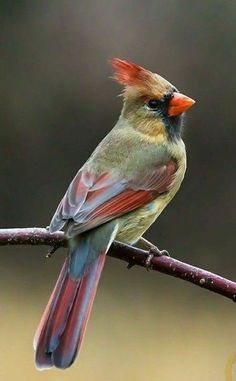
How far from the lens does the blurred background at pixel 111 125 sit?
25.6 feet

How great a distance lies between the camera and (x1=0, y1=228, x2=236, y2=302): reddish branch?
251cm

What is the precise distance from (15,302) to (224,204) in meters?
1.91

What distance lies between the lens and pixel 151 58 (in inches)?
310

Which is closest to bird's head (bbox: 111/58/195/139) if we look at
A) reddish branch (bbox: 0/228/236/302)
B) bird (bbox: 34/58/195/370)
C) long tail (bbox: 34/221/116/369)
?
bird (bbox: 34/58/195/370)

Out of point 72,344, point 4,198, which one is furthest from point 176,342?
point 72,344

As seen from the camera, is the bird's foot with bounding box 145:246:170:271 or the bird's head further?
the bird's head

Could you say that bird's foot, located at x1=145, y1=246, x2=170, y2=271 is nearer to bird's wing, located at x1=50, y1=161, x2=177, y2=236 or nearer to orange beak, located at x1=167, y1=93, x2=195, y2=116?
bird's wing, located at x1=50, y1=161, x2=177, y2=236

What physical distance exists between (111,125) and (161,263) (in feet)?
16.7

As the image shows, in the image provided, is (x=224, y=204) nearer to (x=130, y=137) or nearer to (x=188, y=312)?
(x=188, y=312)

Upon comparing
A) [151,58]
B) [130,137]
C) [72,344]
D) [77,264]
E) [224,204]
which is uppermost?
[151,58]

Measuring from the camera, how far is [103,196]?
3.34m

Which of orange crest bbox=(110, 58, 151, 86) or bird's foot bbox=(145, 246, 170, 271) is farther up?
orange crest bbox=(110, 58, 151, 86)

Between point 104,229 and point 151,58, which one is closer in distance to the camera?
point 104,229

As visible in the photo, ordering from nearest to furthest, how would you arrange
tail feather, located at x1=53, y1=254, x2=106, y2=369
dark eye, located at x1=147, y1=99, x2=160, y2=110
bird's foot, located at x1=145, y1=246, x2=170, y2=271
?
tail feather, located at x1=53, y1=254, x2=106, y2=369 < bird's foot, located at x1=145, y1=246, x2=170, y2=271 < dark eye, located at x1=147, y1=99, x2=160, y2=110
